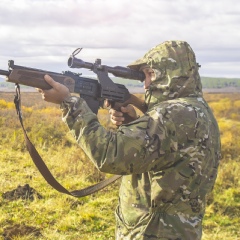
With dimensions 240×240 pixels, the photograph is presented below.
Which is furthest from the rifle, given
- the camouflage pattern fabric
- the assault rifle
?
the camouflage pattern fabric

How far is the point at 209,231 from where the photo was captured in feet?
19.7

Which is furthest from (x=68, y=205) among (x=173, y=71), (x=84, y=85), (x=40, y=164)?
(x=173, y=71)

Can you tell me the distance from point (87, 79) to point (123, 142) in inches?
31.7

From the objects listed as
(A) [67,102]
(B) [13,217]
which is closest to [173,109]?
(A) [67,102]

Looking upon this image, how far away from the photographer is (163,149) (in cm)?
230

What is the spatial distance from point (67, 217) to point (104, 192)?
1426mm

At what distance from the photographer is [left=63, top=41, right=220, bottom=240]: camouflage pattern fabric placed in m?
2.26

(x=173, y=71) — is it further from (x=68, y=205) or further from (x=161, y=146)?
(x=68, y=205)

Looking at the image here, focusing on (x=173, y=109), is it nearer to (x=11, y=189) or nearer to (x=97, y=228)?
(x=97, y=228)

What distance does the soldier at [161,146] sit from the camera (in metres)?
2.26

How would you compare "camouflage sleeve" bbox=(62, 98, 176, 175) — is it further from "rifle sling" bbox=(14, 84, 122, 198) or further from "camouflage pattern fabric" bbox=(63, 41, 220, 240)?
"rifle sling" bbox=(14, 84, 122, 198)

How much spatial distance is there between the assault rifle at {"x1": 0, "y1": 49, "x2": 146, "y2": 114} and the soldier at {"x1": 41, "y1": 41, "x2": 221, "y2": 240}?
12cm

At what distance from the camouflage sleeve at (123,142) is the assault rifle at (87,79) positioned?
0.49m

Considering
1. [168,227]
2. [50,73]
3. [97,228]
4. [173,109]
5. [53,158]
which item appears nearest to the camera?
[173,109]
